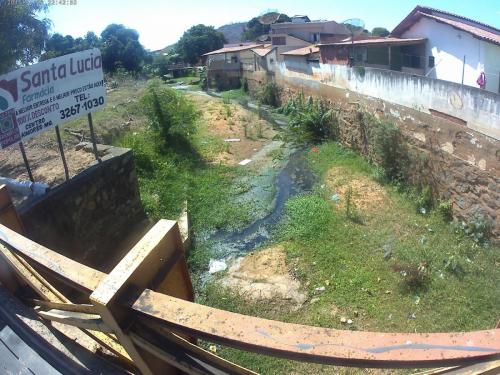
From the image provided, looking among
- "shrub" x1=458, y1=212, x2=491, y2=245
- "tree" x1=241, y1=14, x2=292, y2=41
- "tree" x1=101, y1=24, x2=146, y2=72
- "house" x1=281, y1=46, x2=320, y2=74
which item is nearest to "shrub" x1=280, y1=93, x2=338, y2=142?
"house" x1=281, y1=46, x2=320, y2=74

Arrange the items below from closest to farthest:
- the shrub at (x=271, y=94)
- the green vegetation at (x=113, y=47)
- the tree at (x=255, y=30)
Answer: the shrub at (x=271, y=94), the green vegetation at (x=113, y=47), the tree at (x=255, y=30)

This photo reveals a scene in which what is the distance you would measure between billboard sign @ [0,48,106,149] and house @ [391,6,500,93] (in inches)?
425

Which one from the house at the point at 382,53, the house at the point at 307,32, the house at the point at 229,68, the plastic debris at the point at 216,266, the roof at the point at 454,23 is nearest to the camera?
the plastic debris at the point at 216,266

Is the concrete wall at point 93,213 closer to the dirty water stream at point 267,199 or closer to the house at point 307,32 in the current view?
the dirty water stream at point 267,199

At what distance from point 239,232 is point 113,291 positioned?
257 inches

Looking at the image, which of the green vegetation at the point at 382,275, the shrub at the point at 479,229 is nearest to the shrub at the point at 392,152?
the green vegetation at the point at 382,275

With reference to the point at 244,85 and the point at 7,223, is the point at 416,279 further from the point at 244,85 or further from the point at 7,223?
the point at 244,85

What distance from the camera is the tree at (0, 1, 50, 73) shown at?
6930mm

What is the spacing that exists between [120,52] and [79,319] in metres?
37.1

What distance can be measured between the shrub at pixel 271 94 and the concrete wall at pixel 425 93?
21.0 feet

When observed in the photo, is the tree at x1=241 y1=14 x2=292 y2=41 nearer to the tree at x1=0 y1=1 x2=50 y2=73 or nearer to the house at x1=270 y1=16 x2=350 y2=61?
the house at x1=270 y1=16 x2=350 y2=61

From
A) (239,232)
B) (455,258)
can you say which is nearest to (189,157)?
(239,232)

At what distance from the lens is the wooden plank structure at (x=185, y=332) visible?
1.20 m

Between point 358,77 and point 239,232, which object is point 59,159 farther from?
point 358,77
